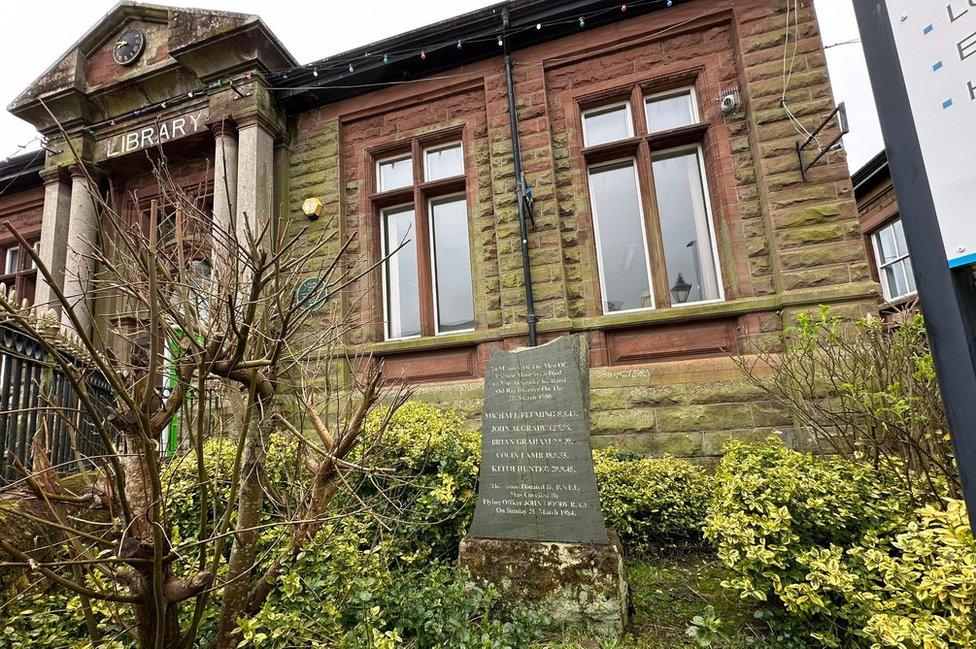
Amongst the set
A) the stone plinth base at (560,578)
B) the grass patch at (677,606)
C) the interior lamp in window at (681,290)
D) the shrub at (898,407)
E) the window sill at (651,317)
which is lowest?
the grass patch at (677,606)

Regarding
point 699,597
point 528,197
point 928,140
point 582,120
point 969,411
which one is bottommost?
point 699,597

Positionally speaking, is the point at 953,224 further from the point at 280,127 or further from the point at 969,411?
the point at 280,127

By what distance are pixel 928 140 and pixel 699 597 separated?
3.05 meters

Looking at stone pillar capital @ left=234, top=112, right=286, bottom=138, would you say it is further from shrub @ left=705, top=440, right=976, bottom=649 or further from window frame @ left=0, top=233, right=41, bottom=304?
shrub @ left=705, top=440, right=976, bottom=649

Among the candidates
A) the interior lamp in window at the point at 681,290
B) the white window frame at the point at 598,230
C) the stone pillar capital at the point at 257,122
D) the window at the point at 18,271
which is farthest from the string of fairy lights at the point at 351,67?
the window at the point at 18,271

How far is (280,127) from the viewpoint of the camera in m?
7.42

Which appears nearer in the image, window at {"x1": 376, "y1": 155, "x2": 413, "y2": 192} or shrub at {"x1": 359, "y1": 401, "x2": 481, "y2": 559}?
shrub at {"x1": 359, "y1": 401, "x2": 481, "y2": 559}

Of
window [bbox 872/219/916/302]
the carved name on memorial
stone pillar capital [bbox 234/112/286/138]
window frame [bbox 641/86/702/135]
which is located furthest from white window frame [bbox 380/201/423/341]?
window [bbox 872/219/916/302]

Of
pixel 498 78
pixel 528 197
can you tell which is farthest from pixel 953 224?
pixel 498 78

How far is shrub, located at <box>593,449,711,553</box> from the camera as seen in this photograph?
412 cm

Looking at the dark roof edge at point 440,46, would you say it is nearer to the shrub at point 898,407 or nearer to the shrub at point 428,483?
the shrub at point 898,407

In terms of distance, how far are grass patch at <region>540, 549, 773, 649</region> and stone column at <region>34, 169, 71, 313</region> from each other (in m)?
9.35

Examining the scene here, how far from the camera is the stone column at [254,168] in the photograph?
669cm

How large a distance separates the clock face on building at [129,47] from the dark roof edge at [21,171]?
242cm
